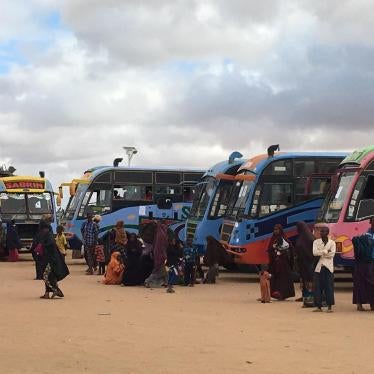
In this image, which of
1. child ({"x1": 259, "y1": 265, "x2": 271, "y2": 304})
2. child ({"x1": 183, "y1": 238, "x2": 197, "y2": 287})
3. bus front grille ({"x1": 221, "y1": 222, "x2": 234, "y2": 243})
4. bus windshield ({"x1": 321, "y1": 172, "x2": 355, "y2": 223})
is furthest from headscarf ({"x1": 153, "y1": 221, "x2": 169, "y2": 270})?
bus windshield ({"x1": 321, "y1": 172, "x2": 355, "y2": 223})

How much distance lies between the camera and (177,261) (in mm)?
18141

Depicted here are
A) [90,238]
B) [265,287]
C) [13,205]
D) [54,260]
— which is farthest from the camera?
[13,205]

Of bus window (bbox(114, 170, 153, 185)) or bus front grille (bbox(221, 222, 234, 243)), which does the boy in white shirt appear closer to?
bus front grille (bbox(221, 222, 234, 243))

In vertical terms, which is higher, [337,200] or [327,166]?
[327,166]

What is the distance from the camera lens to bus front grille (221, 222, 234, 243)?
20.9 m

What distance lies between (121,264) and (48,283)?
161 inches

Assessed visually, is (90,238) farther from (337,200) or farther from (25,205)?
(25,205)

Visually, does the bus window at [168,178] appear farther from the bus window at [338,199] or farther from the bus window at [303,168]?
the bus window at [338,199]

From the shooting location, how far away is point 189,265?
61.8 ft

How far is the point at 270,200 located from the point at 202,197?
3.51 metres

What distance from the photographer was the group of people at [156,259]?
18.1 meters

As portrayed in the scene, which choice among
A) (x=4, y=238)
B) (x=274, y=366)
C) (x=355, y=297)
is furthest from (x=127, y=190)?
(x=274, y=366)

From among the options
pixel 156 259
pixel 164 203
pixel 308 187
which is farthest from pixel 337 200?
pixel 164 203

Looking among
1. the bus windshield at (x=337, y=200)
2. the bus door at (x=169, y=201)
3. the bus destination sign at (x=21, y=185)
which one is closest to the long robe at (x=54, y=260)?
the bus windshield at (x=337, y=200)
